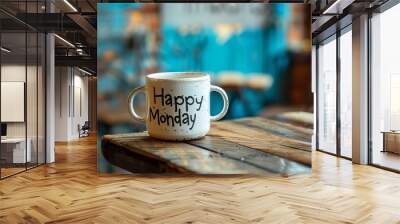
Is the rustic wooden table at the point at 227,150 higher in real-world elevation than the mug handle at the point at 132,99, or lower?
lower

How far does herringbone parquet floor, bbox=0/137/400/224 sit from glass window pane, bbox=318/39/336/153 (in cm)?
318

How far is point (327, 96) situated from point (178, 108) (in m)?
5.69

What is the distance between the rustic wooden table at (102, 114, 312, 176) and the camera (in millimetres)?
5590

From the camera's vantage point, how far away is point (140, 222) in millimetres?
3475

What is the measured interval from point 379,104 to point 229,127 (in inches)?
126

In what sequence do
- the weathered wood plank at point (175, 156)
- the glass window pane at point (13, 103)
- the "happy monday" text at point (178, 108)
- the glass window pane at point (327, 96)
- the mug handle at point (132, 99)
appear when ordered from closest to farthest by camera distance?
the "happy monday" text at point (178, 108) → the weathered wood plank at point (175, 156) → the mug handle at point (132, 99) → the glass window pane at point (13, 103) → the glass window pane at point (327, 96)

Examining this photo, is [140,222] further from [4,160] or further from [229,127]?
[4,160]

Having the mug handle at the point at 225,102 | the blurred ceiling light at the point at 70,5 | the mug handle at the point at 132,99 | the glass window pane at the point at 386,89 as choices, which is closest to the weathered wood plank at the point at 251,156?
the mug handle at the point at 225,102

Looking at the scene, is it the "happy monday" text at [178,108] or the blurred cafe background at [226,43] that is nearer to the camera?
the "happy monday" text at [178,108]

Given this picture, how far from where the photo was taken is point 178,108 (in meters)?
5.40

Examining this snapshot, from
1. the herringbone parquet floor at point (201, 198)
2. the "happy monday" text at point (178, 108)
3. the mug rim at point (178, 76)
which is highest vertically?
the mug rim at point (178, 76)

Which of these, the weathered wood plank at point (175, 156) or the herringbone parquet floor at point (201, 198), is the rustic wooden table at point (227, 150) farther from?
the herringbone parquet floor at point (201, 198)

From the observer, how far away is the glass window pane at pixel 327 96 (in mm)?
9344

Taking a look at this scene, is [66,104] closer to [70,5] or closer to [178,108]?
[70,5]
